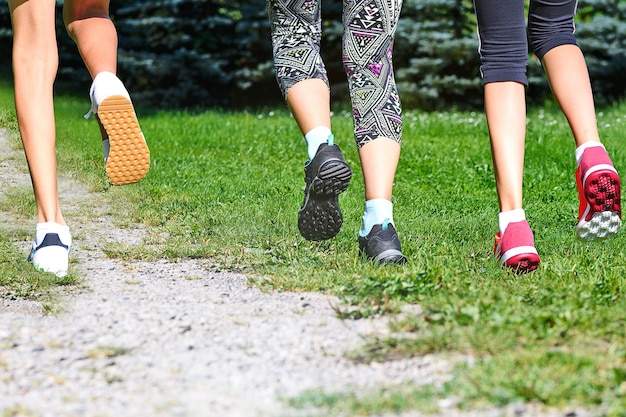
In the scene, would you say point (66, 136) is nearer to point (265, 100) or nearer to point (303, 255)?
point (303, 255)

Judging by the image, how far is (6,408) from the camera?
6.72 feet

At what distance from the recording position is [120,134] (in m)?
3.49

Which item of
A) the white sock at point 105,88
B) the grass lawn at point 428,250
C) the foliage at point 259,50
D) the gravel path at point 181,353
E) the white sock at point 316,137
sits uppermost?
the foliage at point 259,50

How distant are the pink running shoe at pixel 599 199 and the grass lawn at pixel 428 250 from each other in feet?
0.48

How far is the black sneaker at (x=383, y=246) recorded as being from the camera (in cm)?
333

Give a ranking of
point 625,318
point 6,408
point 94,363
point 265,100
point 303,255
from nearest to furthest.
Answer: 1. point 6,408
2. point 94,363
3. point 625,318
4. point 303,255
5. point 265,100

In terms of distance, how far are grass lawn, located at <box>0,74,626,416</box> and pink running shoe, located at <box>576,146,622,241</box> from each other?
147mm

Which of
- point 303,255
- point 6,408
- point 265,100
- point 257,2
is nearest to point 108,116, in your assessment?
point 303,255

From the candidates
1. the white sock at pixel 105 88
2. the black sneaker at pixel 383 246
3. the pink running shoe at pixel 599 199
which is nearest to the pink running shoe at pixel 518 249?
the pink running shoe at pixel 599 199

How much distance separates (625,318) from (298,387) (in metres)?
0.97

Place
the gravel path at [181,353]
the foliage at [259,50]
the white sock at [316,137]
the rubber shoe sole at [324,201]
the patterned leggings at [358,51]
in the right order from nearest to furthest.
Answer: the gravel path at [181,353] → the rubber shoe sole at [324,201] → the white sock at [316,137] → the patterned leggings at [358,51] → the foliage at [259,50]

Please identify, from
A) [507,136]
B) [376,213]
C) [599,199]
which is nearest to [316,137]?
[376,213]

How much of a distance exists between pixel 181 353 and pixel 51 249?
116cm

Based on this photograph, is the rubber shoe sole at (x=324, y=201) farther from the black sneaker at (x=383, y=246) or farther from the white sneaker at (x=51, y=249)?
the white sneaker at (x=51, y=249)
